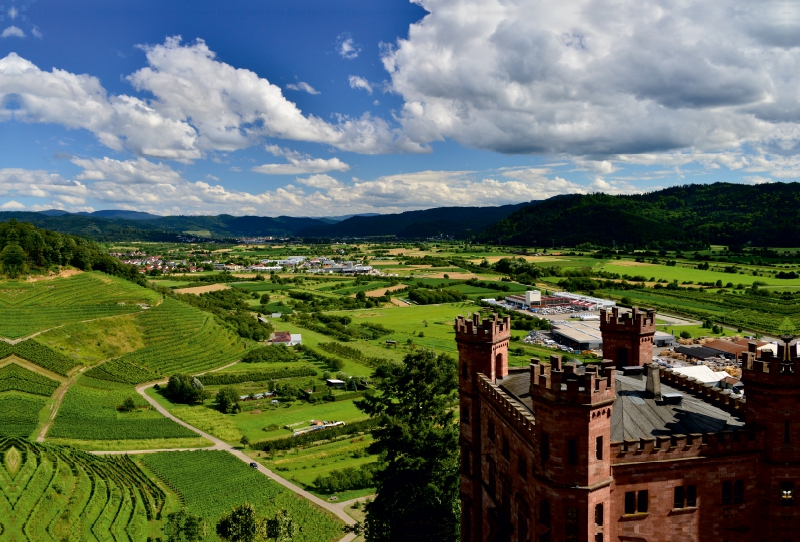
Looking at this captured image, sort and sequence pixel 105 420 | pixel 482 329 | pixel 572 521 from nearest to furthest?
pixel 572 521 → pixel 482 329 → pixel 105 420

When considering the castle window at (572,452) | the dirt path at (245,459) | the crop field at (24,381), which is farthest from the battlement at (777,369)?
the crop field at (24,381)

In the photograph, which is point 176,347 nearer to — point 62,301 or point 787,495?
point 62,301

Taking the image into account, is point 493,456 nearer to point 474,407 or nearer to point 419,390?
point 474,407

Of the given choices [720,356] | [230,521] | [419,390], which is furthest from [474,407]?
[720,356]

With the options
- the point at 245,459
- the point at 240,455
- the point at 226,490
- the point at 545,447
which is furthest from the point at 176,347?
the point at 545,447

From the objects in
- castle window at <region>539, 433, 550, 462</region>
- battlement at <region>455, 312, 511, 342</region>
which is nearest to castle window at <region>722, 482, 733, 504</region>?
castle window at <region>539, 433, 550, 462</region>

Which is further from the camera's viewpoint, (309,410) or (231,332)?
(231,332)
